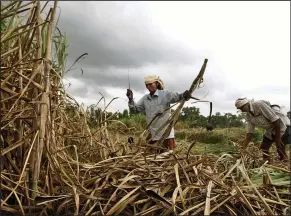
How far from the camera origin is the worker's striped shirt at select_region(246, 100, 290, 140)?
3.92 metres

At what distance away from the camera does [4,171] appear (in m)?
1.48

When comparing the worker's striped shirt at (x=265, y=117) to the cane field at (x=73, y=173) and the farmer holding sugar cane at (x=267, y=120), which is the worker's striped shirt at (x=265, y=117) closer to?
the farmer holding sugar cane at (x=267, y=120)

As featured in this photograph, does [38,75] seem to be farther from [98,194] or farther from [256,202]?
[256,202]

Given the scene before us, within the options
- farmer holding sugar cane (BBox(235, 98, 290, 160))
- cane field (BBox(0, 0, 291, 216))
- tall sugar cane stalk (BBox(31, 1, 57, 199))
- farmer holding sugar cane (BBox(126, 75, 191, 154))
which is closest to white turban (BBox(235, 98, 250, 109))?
farmer holding sugar cane (BBox(235, 98, 290, 160))

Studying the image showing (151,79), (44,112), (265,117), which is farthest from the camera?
(265,117)

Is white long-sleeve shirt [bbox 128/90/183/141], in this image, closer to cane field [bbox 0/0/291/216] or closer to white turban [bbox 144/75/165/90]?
white turban [bbox 144/75/165/90]

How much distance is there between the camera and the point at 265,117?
157 inches

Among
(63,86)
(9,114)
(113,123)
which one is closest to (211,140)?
(113,123)

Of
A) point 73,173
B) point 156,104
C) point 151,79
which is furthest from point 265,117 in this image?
point 73,173

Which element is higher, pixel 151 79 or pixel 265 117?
pixel 151 79

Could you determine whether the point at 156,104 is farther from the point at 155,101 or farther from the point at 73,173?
the point at 73,173

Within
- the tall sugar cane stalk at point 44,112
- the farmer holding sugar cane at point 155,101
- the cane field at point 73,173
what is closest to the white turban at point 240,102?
the farmer holding sugar cane at point 155,101

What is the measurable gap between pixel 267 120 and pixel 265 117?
0.22ft

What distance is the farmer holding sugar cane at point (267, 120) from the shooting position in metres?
→ 3.90
